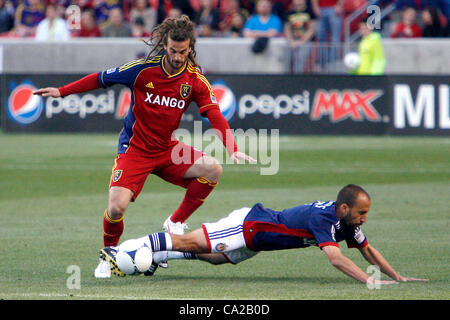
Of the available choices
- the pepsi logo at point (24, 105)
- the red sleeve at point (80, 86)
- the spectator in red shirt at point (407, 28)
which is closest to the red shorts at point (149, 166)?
the red sleeve at point (80, 86)

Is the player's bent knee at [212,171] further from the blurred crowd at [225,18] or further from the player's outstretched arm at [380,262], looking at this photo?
the blurred crowd at [225,18]

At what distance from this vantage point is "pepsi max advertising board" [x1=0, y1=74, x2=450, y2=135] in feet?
67.3

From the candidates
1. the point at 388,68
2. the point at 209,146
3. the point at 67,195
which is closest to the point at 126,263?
the point at 67,195

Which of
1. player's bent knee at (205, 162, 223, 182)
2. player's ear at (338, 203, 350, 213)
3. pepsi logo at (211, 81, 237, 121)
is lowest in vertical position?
player's ear at (338, 203, 350, 213)

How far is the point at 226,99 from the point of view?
21219 mm

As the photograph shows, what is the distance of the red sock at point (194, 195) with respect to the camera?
8328mm

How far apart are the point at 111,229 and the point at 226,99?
13765 millimetres

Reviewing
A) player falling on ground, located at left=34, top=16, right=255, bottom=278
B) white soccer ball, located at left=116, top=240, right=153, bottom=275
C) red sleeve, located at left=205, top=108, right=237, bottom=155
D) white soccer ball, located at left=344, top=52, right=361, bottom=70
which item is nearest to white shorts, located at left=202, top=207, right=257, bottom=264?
white soccer ball, located at left=116, top=240, right=153, bottom=275


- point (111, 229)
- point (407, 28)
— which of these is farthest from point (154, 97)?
point (407, 28)

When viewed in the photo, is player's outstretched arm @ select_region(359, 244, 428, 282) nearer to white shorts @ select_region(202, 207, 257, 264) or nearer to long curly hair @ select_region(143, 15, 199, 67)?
white shorts @ select_region(202, 207, 257, 264)

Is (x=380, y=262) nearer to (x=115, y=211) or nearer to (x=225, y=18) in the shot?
(x=115, y=211)

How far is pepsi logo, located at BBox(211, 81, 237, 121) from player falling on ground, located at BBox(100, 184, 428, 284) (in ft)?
46.0

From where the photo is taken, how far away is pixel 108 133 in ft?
72.6
